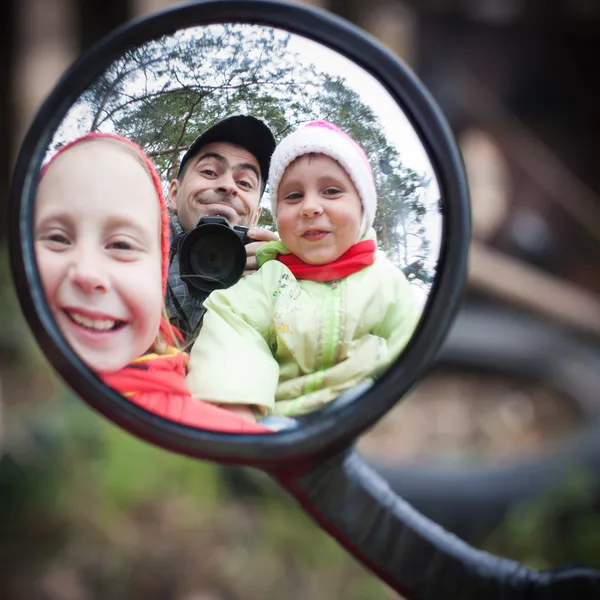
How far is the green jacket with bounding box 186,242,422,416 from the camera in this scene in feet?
1.29

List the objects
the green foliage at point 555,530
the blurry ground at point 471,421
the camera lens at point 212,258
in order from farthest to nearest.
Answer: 1. the blurry ground at point 471,421
2. the green foliage at point 555,530
3. the camera lens at point 212,258

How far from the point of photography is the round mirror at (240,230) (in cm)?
39

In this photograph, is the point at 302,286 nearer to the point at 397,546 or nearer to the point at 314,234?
the point at 314,234

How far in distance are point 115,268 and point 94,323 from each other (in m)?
0.04

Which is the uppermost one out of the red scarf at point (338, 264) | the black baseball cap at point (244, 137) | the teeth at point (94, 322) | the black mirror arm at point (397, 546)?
the black baseball cap at point (244, 137)

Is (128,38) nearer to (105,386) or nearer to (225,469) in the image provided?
(105,386)

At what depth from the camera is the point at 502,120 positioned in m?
2.93

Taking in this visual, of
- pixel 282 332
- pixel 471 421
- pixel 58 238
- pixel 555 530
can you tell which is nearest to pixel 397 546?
pixel 282 332

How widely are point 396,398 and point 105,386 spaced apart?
6.5 inches

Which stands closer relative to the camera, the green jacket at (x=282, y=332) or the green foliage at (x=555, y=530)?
the green jacket at (x=282, y=332)

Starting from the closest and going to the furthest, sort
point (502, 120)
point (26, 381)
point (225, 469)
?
1. point (225, 469)
2. point (26, 381)
3. point (502, 120)

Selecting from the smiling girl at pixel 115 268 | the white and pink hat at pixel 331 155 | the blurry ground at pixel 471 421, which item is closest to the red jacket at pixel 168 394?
the smiling girl at pixel 115 268

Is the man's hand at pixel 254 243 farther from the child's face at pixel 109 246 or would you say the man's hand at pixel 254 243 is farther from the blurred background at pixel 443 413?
the blurred background at pixel 443 413

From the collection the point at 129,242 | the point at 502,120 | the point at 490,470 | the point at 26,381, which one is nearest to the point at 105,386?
the point at 129,242
